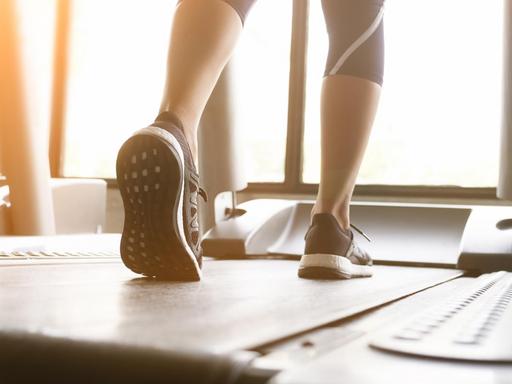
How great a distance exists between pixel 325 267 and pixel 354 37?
1.58ft

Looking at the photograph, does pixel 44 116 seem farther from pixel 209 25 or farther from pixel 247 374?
pixel 247 374

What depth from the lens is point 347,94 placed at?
1.41 m

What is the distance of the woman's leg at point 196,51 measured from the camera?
1183 mm

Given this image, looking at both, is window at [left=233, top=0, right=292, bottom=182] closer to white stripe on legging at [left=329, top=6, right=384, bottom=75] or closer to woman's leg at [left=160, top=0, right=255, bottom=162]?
white stripe on legging at [left=329, top=6, right=384, bottom=75]

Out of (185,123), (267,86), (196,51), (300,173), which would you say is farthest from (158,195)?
(267,86)

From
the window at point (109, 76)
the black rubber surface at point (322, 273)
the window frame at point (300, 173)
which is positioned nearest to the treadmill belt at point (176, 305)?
the black rubber surface at point (322, 273)

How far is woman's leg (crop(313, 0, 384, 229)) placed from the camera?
141 cm

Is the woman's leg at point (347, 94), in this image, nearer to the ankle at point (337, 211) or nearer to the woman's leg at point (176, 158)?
the ankle at point (337, 211)

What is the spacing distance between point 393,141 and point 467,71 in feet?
1.42

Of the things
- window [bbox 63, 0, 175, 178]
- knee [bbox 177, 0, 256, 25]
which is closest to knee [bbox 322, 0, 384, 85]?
knee [bbox 177, 0, 256, 25]

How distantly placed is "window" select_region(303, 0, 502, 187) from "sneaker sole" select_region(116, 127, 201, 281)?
2.01 metres

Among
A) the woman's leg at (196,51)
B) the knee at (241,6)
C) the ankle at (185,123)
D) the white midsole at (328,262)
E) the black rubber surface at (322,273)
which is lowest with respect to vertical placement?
the black rubber surface at (322,273)

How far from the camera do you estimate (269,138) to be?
10.8ft

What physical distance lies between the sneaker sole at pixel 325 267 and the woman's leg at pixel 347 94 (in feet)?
0.31
